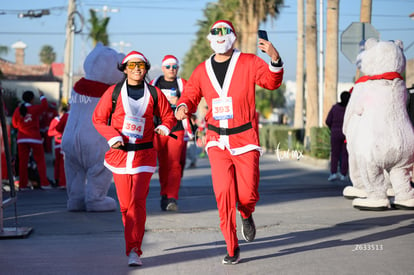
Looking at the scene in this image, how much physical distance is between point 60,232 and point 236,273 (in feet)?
10.4

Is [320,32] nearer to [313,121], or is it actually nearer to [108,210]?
[313,121]

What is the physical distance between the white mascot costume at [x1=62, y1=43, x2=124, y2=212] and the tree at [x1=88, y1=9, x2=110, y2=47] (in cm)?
4974

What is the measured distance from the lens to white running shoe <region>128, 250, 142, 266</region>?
22.3ft

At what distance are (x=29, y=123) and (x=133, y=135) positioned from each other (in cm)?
816

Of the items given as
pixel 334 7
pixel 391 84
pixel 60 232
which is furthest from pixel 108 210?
pixel 334 7

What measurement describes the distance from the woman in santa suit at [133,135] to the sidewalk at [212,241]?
0.47 meters

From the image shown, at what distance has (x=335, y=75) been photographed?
2631 cm

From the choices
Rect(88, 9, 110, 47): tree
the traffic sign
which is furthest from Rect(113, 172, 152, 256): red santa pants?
Rect(88, 9, 110, 47): tree

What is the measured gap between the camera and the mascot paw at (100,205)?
10.8m

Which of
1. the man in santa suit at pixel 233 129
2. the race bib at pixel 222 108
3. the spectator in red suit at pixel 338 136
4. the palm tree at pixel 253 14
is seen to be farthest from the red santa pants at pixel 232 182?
the palm tree at pixel 253 14

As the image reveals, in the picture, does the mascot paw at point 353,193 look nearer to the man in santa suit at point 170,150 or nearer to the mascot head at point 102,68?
the man in santa suit at point 170,150

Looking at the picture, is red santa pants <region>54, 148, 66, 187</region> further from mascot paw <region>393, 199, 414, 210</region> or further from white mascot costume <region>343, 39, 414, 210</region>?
mascot paw <region>393, 199, 414, 210</region>

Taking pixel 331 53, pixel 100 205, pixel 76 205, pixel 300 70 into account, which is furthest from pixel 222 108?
pixel 300 70

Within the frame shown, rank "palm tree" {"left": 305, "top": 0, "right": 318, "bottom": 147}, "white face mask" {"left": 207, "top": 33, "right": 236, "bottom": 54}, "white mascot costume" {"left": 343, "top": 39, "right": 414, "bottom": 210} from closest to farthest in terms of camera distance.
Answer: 1. "white face mask" {"left": 207, "top": 33, "right": 236, "bottom": 54}
2. "white mascot costume" {"left": 343, "top": 39, "right": 414, "bottom": 210}
3. "palm tree" {"left": 305, "top": 0, "right": 318, "bottom": 147}
